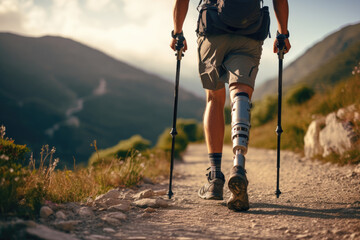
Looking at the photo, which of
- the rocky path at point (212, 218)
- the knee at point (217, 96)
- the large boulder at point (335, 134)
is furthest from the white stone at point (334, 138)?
the knee at point (217, 96)

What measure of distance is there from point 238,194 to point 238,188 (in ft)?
0.31

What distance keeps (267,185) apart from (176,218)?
1879 millimetres

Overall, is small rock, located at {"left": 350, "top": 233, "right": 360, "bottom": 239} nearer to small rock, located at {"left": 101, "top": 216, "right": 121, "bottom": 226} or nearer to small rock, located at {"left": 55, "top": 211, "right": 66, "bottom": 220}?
small rock, located at {"left": 101, "top": 216, "right": 121, "bottom": 226}

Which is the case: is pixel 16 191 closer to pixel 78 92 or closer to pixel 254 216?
pixel 254 216

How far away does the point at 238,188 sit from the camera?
2146 millimetres

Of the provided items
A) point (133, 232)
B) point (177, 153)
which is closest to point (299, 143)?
point (177, 153)

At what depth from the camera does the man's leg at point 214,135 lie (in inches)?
106

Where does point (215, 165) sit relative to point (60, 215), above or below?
above

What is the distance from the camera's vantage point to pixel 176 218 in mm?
2236

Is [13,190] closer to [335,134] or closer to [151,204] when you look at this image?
[151,204]

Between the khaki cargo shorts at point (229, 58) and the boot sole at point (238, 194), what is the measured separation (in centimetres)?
84

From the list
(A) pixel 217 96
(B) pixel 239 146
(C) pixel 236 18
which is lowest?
(B) pixel 239 146

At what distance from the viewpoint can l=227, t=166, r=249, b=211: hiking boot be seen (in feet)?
6.92

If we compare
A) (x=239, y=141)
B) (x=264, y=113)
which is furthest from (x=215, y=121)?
(x=264, y=113)
